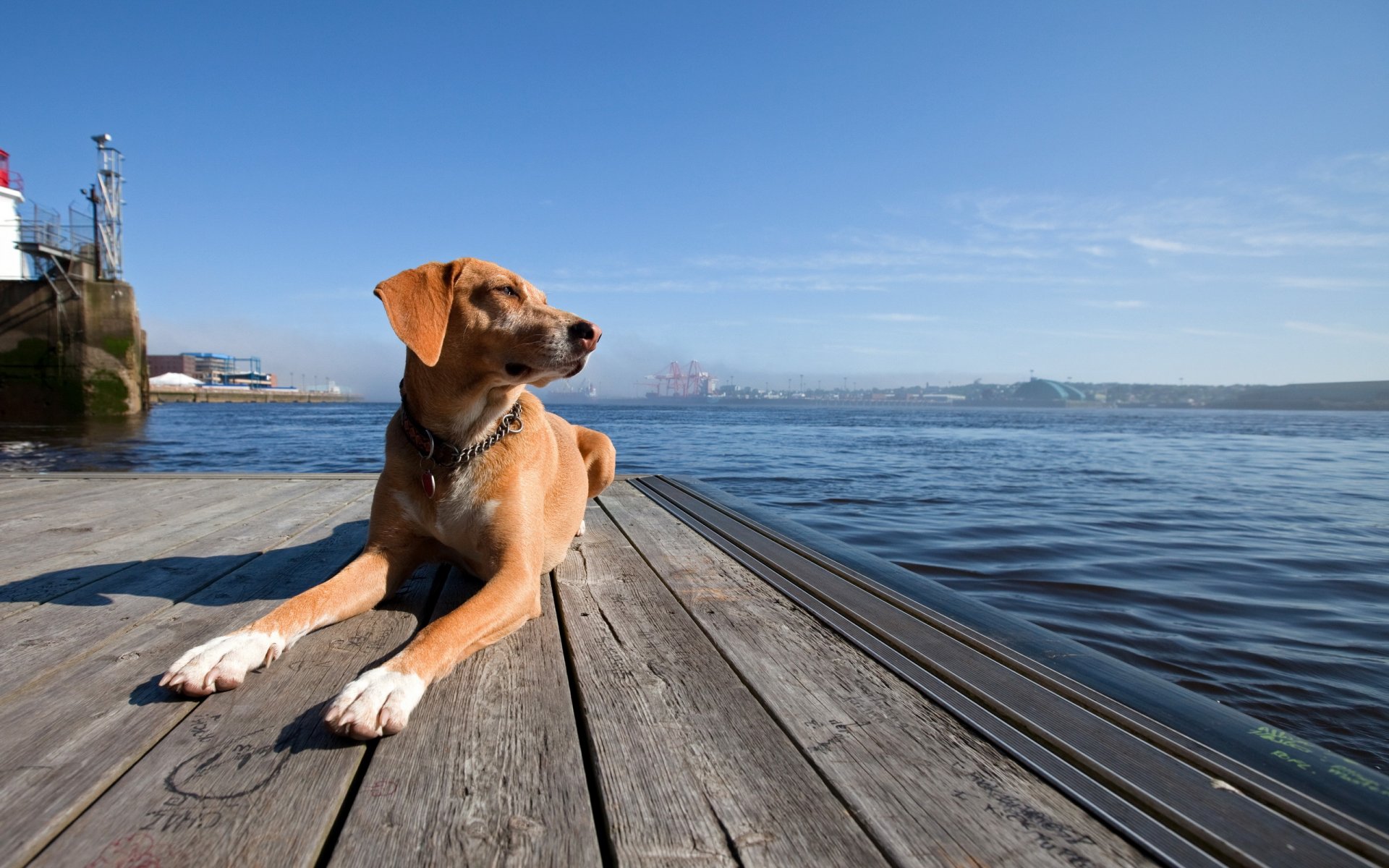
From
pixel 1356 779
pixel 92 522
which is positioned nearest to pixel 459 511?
pixel 1356 779

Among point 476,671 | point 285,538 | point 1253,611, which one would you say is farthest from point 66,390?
point 1253,611

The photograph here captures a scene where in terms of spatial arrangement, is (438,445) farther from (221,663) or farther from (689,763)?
(689,763)

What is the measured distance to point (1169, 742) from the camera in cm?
172

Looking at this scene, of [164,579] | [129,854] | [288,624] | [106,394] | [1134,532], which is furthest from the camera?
[106,394]

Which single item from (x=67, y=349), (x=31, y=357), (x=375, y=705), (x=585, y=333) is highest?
(x=67, y=349)

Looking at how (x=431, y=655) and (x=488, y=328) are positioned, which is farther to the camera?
(x=488, y=328)

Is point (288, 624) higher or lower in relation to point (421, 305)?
lower

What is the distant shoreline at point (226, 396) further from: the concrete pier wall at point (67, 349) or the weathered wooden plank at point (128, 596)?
the weathered wooden plank at point (128, 596)

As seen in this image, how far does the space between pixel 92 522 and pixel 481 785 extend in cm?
461

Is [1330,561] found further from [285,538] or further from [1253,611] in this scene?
[285,538]

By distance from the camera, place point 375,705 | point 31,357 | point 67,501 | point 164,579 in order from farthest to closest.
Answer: point 31,357 → point 67,501 → point 164,579 → point 375,705

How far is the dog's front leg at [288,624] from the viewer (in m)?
1.98

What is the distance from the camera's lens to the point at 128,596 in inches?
114

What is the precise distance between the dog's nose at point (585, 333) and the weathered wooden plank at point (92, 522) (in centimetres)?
284
